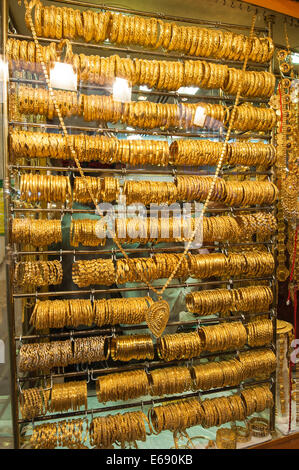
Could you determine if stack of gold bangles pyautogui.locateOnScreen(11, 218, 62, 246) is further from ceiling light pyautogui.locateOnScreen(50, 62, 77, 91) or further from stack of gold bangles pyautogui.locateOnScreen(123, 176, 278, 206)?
ceiling light pyautogui.locateOnScreen(50, 62, 77, 91)

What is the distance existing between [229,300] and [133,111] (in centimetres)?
127

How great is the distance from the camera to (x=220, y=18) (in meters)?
2.09

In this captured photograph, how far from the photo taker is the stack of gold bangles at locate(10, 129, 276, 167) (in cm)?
168

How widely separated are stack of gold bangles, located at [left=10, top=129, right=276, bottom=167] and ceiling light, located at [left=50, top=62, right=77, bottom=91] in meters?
0.27

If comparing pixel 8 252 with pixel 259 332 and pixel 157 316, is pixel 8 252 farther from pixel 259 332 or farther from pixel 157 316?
pixel 259 332

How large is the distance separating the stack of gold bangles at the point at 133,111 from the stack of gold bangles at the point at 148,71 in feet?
0.39

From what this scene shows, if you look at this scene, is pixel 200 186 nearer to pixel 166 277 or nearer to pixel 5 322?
pixel 166 277

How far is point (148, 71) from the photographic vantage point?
1.83 metres

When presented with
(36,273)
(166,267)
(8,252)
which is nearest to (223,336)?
(166,267)

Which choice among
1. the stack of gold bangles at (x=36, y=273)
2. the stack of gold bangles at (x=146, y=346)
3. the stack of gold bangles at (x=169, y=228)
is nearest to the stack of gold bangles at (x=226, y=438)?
the stack of gold bangles at (x=146, y=346)

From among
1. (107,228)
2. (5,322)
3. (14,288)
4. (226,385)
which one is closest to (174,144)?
(107,228)

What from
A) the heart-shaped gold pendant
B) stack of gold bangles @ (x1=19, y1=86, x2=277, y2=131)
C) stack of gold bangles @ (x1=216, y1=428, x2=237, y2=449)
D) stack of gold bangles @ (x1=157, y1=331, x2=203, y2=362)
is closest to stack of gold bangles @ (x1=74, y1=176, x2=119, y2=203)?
stack of gold bangles @ (x1=19, y1=86, x2=277, y2=131)

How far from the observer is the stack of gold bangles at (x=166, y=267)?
5.79ft
